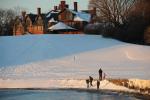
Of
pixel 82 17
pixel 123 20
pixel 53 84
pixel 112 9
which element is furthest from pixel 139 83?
pixel 82 17

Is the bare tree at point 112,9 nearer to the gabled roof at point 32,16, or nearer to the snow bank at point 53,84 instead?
the gabled roof at point 32,16

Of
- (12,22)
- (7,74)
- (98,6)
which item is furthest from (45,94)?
(12,22)

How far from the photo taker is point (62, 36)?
74.1 meters

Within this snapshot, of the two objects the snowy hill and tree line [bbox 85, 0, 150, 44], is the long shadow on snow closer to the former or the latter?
the snowy hill

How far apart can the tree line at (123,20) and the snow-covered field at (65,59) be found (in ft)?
6.97

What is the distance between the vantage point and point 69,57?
57.5 m

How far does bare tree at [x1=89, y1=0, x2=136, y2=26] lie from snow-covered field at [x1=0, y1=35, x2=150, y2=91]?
8916 mm

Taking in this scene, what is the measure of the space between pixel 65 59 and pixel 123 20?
25265 mm

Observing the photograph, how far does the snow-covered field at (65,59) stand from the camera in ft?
148

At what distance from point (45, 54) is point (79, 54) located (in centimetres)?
449

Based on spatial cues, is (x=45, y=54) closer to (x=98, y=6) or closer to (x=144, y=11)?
(x=144, y=11)

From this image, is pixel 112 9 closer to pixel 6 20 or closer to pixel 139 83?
pixel 6 20

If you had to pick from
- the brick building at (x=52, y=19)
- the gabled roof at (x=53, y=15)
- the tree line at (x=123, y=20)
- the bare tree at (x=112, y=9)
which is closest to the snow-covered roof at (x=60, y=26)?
the brick building at (x=52, y=19)

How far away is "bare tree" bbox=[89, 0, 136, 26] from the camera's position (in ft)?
267
